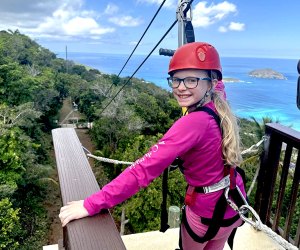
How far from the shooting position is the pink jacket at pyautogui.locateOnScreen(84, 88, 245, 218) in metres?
1.05

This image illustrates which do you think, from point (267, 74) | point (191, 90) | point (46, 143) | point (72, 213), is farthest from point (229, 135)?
point (267, 74)

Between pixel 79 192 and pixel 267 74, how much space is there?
8382cm

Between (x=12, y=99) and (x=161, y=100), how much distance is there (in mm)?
11076

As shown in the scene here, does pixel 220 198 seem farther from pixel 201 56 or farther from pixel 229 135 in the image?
pixel 201 56

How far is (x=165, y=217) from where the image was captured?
1.64 meters

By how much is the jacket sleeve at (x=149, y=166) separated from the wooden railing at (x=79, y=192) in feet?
0.21

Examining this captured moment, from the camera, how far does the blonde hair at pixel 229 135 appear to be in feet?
4.23

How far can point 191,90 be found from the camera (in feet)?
4.38

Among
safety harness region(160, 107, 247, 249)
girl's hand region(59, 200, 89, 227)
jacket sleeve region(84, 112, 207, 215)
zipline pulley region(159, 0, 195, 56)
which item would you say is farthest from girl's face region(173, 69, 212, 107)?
zipline pulley region(159, 0, 195, 56)

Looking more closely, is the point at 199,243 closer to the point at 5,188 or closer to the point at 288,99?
the point at 5,188

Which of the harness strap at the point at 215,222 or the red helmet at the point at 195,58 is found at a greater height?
the red helmet at the point at 195,58

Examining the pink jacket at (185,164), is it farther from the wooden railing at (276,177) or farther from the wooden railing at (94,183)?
the wooden railing at (276,177)

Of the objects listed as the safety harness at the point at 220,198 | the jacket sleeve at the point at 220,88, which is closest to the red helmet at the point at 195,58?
the jacket sleeve at the point at 220,88

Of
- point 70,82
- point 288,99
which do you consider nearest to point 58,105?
point 70,82
